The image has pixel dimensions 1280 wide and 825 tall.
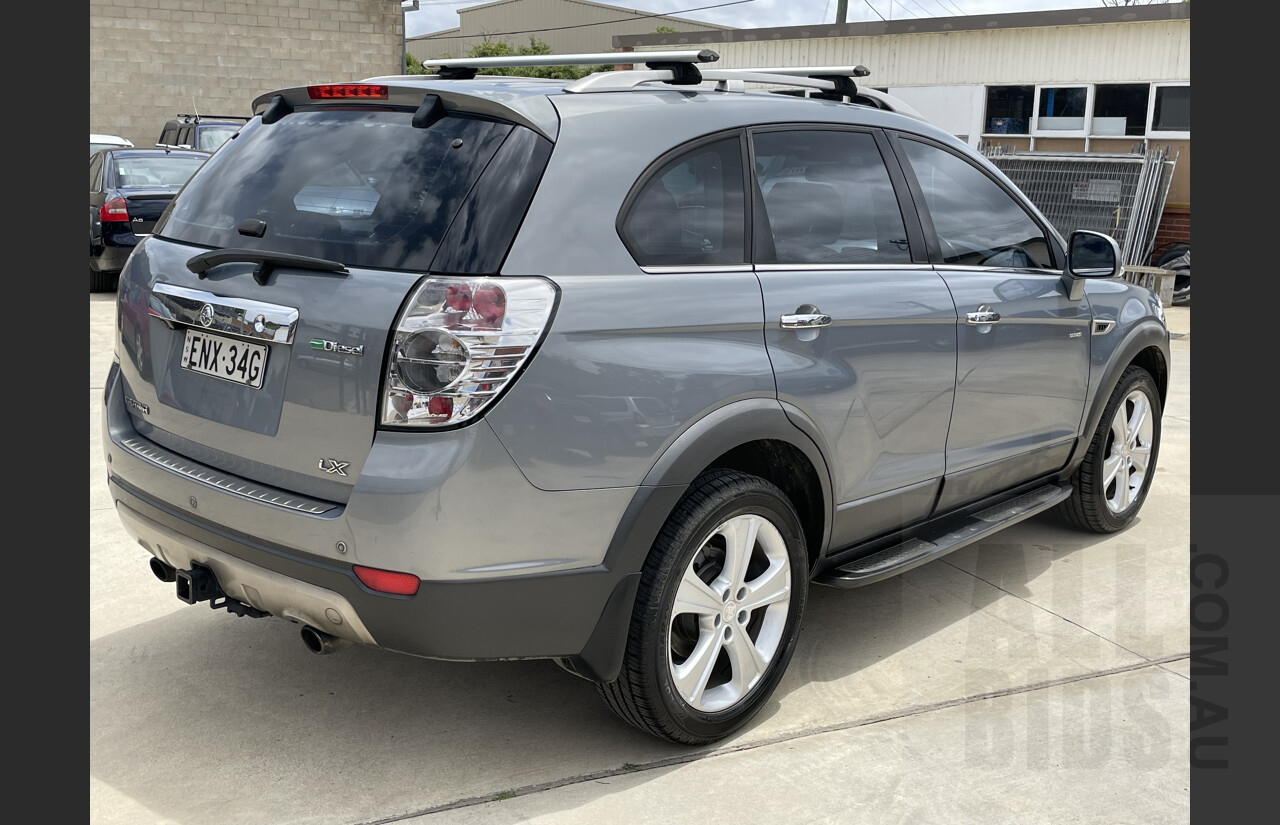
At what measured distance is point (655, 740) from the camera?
3.30m

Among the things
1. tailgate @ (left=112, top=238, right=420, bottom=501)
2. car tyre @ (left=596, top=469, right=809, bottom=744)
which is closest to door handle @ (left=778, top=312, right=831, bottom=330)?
car tyre @ (left=596, top=469, right=809, bottom=744)

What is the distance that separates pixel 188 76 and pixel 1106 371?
24595mm

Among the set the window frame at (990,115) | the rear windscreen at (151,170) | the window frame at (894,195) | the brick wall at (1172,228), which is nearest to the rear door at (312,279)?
the window frame at (894,195)

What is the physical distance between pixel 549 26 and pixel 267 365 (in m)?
67.1

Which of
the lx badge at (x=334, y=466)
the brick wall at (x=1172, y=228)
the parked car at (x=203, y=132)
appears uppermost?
the parked car at (x=203, y=132)

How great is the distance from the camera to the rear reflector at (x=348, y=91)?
10.1 ft

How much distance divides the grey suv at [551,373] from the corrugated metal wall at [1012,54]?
13.7m

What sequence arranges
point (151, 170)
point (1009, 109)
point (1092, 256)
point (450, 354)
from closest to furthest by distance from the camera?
point (450, 354) → point (1092, 256) → point (151, 170) → point (1009, 109)

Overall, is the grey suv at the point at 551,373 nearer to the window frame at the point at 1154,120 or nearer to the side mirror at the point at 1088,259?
the side mirror at the point at 1088,259

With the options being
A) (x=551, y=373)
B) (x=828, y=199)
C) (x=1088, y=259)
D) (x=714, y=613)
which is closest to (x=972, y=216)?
(x=1088, y=259)

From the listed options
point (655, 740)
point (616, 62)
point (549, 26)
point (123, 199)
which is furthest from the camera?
point (549, 26)

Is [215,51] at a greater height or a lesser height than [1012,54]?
greater

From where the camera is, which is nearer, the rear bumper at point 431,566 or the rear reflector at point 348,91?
the rear bumper at point 431,566

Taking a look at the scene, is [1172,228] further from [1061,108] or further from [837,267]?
[837,267]
